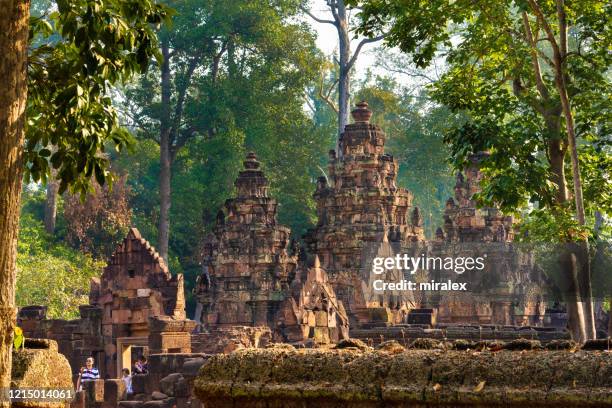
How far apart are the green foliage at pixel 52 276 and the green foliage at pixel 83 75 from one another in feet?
90.6

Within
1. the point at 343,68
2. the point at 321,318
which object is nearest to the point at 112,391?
the point at 321,318

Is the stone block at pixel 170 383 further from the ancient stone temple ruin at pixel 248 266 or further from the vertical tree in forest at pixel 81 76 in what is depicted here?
the ancient stone temple ruin at pixel 248 266

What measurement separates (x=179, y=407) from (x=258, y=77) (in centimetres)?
3274

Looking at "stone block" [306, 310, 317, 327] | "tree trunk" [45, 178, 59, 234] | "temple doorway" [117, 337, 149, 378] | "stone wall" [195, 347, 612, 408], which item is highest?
"tree trunk" [45, 178, 59, 234]

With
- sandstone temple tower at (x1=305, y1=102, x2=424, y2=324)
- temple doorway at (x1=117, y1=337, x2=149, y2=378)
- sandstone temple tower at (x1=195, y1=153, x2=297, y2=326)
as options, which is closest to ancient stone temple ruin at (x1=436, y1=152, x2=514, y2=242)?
sandstone temple tower at (x1=305, y1=102, x2=424, y2=324)

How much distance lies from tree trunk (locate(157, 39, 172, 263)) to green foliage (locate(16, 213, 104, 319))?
2720mm

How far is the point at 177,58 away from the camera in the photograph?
163 feet

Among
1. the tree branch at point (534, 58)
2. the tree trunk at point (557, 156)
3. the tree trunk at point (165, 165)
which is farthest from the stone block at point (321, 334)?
the tree trunk at point (165, 165)

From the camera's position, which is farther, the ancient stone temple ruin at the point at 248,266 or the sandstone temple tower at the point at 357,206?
the ancient stone temple ruin at the point at 248,266

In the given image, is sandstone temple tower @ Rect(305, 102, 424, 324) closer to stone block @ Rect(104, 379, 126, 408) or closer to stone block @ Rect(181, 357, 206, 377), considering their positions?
stone block @ Rect(104, 379, 126, 408)

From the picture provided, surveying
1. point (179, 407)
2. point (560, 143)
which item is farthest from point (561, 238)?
point (179, 407)

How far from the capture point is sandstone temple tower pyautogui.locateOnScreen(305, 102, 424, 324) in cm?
3272

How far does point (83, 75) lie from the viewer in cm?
863

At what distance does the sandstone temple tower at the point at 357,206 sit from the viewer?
3272 cm
